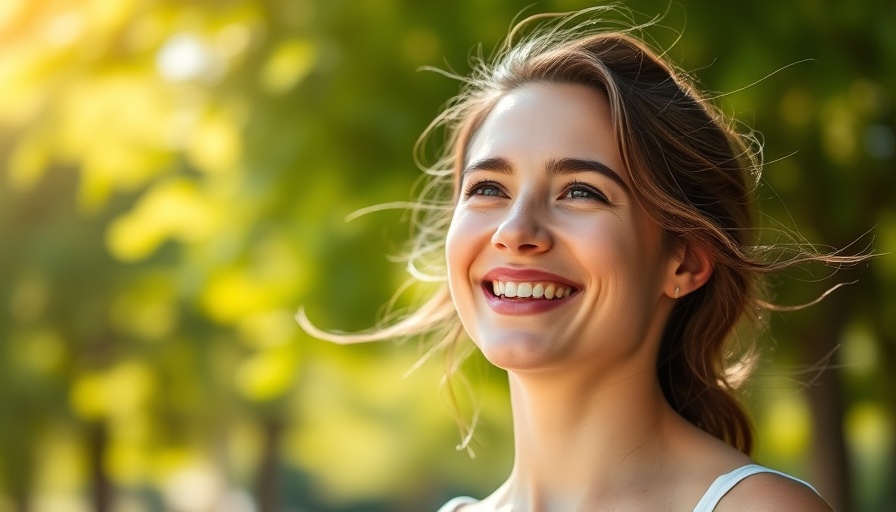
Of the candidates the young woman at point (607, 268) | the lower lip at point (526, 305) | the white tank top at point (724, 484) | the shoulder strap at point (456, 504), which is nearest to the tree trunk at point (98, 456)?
the shoulder strap at point (456, 504)

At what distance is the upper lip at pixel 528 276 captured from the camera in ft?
8.18

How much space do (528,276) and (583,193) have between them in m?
0.20

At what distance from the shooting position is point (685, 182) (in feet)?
8.68

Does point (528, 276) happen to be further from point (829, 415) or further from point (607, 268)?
point (829, 415)

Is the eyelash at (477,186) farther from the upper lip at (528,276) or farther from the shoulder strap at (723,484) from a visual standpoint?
the shoulder strap at (723,484)

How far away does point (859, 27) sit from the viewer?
428 cm

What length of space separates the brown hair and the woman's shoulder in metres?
0.45

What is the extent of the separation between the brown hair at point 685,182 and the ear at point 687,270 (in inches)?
0.6

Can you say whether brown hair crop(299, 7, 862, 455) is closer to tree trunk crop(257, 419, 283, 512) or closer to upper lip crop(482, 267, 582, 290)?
upper lip crop(482, 267, 582, 290)

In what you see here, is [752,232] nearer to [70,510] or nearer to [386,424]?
[386,424]

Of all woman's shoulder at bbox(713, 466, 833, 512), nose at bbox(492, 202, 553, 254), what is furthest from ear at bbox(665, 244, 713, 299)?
woman's shoulder at bbox(713, 466, 833, 512)

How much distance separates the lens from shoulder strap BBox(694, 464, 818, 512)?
2398 mm

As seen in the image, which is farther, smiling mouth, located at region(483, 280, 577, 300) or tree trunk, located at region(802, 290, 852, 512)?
tree trunk, located at region(802, 290, 852, 512)

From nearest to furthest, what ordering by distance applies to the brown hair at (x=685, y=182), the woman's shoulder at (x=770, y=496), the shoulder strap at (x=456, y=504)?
the woman's shoulder at (x=770, y=496) < the brown hair at (x=685, y=182) < the shoulder strap at (x=456, y=504)
